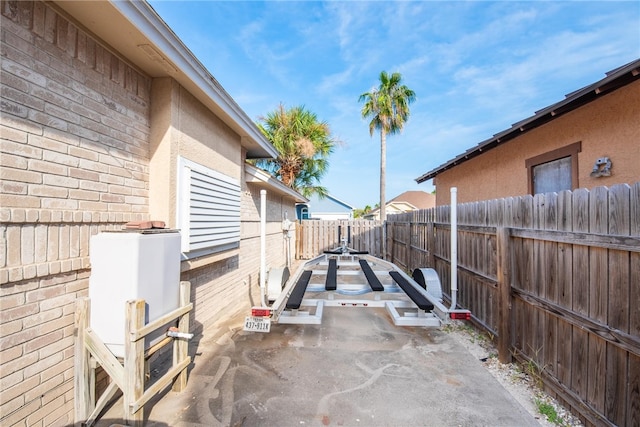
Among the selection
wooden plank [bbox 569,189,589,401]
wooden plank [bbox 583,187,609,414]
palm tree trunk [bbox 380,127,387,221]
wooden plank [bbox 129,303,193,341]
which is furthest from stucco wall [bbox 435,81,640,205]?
palm tree trunk [bbox 380,127,387,221]

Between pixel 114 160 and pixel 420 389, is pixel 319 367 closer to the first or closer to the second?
pixel 420 389

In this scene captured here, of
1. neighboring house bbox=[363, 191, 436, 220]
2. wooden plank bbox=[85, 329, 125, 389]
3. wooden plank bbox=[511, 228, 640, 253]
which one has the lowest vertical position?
wooden plank bbox=[85, 329, 125, 389]

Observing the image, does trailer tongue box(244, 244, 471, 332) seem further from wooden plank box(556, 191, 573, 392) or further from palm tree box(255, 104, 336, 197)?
palm tree box(255, 104, 336, 197)

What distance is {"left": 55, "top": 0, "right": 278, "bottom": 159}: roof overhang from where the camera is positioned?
91.9 inches

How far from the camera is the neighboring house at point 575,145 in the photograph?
3.86 meters

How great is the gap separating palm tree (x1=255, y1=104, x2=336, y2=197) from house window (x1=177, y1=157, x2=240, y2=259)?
33.0ft

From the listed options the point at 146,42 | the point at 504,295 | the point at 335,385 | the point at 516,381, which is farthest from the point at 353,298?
the point at 146,42

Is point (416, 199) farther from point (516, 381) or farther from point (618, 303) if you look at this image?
point (618, 303)

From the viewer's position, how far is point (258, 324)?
357cm

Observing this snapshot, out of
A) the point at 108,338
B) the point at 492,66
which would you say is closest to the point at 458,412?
the point at 108,338

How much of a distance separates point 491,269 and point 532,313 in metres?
1.01

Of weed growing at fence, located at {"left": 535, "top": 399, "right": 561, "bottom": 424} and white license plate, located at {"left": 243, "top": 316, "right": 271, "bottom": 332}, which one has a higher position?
white license plate, located at {"left": 243, "top": 316, "right": 271, "bottom": 332}

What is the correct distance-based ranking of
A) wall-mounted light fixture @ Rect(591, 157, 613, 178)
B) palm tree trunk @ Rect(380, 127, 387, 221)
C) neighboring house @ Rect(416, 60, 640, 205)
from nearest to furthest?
neighboring house @ Rect(416, 60, 640, 205) < wall-mounted light fixture @ Rect(591, 157, 613, 178) < palm tree trunk @ Rect(380, 127, 387, 221)

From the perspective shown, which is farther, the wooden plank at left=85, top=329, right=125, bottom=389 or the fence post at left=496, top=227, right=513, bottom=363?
the fence post at left=496, top=227, right=513, bottom=363
